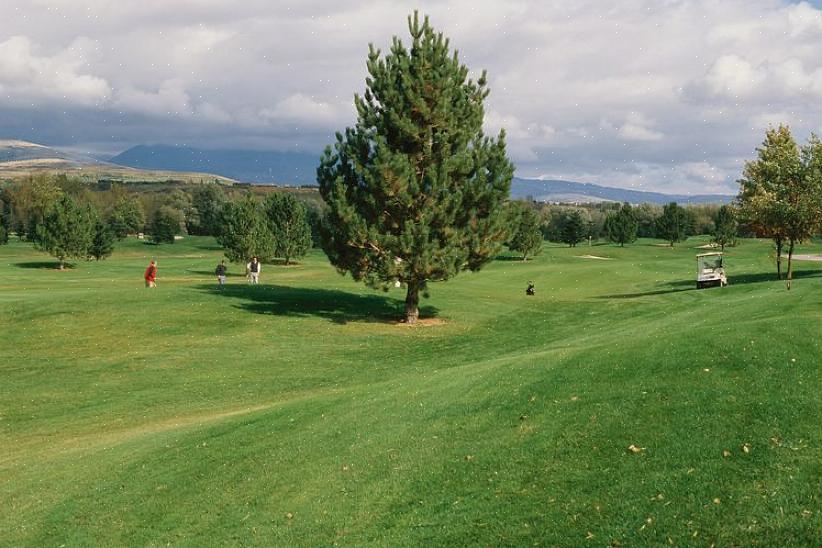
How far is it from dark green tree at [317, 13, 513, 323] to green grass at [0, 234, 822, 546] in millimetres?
6536

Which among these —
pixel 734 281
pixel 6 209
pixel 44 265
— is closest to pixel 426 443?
pixel 734 281

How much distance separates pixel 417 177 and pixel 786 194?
24368mm

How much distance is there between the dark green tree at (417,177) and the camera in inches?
1346

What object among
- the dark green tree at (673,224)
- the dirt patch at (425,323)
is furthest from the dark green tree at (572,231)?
the dirt patch at (425,323)

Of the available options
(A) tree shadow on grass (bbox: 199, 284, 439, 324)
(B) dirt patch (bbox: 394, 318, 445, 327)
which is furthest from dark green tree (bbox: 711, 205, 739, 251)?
(B) dirt patch (bbox: 394, 318, 445, 327)

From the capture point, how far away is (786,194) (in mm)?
43781

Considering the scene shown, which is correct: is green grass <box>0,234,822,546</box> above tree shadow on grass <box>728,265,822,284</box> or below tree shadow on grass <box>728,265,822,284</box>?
below

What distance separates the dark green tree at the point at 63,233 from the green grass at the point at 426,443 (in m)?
58.3

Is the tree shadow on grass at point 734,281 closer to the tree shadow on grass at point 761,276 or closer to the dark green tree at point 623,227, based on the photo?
the tree shadow on grass at point 761,276

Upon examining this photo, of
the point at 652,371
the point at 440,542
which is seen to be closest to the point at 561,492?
the point at 440,542

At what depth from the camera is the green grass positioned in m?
10.3

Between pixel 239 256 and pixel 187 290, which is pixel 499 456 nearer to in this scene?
pixel 187 290

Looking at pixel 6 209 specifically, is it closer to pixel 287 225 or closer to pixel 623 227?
pixel 287 225

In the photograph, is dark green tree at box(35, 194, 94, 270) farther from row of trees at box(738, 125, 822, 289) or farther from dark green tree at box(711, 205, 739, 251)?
dark green tree at box(711, 205, 739, 251)
